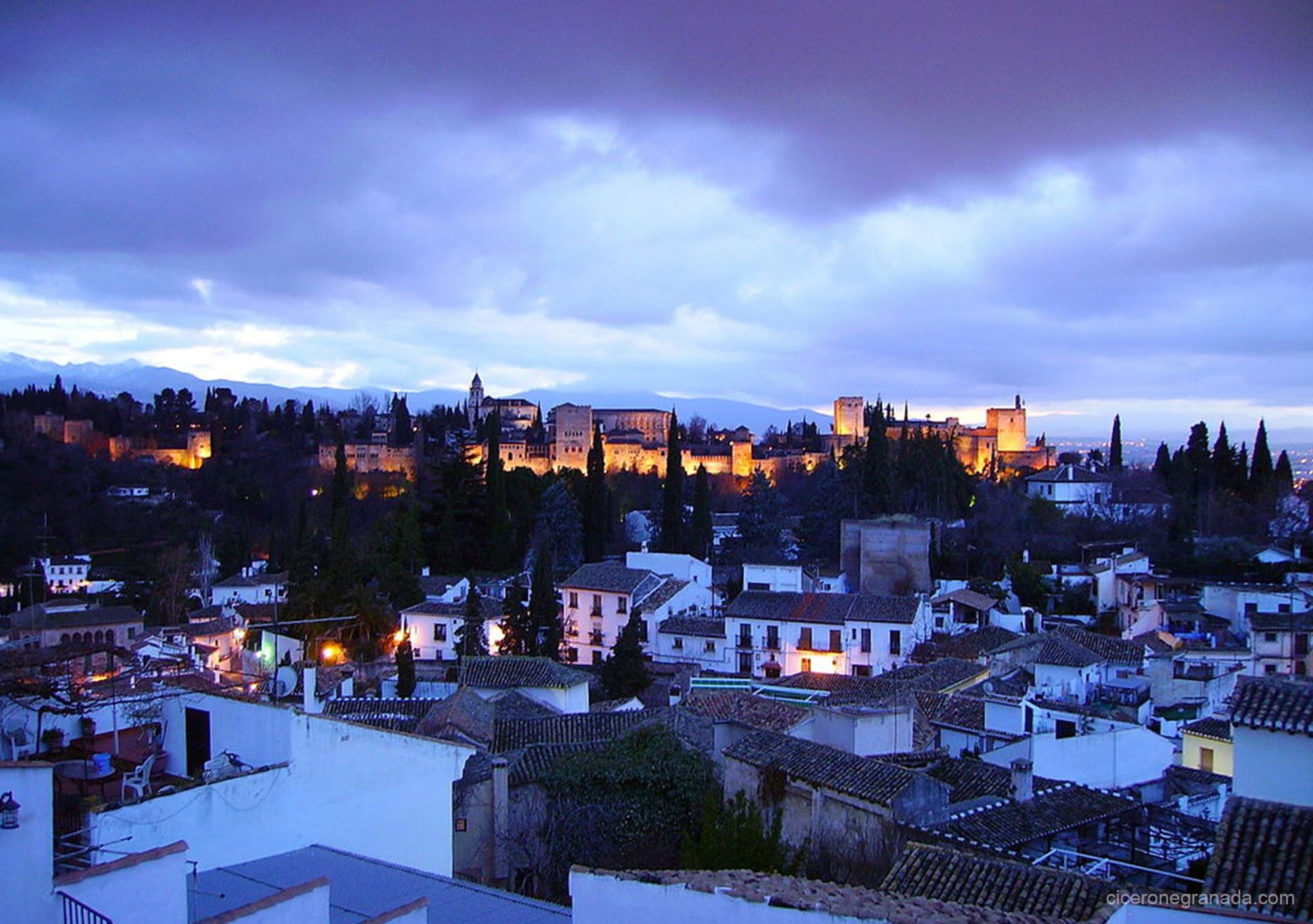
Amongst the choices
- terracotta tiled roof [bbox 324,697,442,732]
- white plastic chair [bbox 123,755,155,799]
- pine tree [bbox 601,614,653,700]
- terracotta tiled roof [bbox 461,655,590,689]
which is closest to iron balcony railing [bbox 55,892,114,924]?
white plastic chair [bbox 123,755,155,799]

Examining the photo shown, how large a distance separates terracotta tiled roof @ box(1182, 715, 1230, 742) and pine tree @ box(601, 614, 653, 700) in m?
10.7

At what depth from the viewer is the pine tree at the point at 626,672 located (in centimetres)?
2195

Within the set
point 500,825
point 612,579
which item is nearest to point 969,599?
point 612,579

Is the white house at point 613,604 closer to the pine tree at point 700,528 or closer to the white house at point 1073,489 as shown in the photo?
the pine tree at point 700,528

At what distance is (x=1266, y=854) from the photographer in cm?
550

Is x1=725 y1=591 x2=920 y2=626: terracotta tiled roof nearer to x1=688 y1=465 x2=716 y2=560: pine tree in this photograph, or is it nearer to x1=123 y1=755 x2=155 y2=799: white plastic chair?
x1=688 y1=465 x2=716 y2=560: pine tree

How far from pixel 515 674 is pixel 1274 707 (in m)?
13.1

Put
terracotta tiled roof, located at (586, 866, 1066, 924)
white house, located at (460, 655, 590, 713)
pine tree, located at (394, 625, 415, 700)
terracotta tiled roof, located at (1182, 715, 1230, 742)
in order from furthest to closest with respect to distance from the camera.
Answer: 1. pine tree, located at (394, 625, 415, 700)
2. white house, located at (460, 655, 590, 713)
3. terracotta tiled roof, located at (1182, 715, 1230, 742)
4. terracotta tiled roof, located at (586, 866, 1066, 924)

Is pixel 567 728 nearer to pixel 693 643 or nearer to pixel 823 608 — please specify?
pixel 693 643

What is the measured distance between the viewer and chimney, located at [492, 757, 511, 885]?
1095 cm

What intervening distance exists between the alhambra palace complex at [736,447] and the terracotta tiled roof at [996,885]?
6092cm

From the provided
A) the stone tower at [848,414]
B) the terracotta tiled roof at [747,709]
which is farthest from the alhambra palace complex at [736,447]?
the terracotta tiled roof at [747,709]

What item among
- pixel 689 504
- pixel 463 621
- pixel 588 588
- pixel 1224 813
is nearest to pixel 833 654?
pixel 588 588

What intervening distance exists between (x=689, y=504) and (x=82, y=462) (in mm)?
34027
